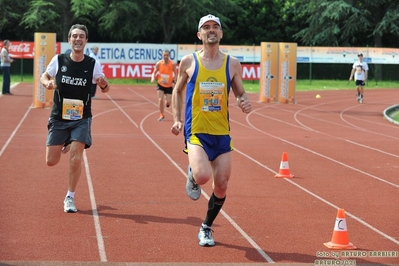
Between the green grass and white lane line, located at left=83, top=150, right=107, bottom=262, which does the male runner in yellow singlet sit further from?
the green grass

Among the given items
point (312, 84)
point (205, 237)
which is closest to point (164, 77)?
point (205, 237)

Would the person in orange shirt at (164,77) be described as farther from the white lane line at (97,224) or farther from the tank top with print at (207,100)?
the tank top with print at (207,100)

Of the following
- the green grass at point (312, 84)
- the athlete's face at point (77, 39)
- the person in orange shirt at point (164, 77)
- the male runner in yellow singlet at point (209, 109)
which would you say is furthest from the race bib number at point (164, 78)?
the green grass at point (312, 84)

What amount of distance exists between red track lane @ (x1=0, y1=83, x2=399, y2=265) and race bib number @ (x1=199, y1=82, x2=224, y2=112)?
125 cm

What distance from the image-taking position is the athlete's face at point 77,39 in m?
8.65

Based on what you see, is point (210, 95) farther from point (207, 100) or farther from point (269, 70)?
point (269, 70)

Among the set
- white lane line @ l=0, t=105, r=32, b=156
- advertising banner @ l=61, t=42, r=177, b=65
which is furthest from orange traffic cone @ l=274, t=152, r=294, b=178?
advertising banner @ l=61, t=42, r=177, b=65

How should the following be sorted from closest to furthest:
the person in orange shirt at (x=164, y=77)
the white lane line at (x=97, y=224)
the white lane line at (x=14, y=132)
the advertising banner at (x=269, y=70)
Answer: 1. the white lane line at (x=97, y=224)
2. the white lane line at (x=14, y=132)
3. the person in orange shirt at (x=164, y=77)
4. the advertising banner at (x=269, y=70)

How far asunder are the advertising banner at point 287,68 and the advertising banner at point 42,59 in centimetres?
863

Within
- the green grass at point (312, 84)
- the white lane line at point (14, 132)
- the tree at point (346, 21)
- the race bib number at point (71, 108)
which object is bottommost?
the white lane line at point (14, 132)

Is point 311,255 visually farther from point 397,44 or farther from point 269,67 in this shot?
point 397,44

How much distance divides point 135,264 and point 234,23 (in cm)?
4881

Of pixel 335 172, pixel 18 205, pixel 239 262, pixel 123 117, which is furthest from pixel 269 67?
pixel 239 262

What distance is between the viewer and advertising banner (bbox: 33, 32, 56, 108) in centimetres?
2403
